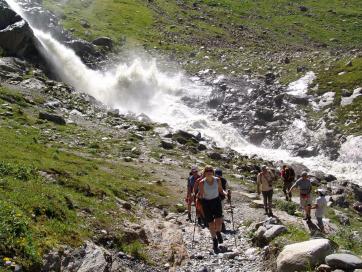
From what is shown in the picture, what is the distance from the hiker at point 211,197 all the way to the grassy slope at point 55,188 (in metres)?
2.89

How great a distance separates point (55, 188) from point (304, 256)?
9.91 metres

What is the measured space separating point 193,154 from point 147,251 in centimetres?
2278

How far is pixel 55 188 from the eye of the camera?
1830 centimetres

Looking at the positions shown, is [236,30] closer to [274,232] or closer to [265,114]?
[265,114]

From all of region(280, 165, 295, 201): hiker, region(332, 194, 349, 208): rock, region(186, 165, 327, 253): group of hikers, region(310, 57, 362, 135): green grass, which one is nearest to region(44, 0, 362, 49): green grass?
region(310, 57, 362, 135): green grass

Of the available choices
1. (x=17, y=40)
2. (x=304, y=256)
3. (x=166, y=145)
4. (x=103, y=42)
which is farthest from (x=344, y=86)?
(x=304, y=256)

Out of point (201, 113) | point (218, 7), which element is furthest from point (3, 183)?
point (218, 7)

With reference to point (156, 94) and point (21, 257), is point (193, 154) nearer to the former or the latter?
point (156, 94)

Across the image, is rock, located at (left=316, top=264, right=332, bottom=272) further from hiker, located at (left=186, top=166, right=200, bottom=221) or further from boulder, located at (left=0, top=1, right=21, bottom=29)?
boulder, located at (left=0, top=1, right=21, bottom=29)

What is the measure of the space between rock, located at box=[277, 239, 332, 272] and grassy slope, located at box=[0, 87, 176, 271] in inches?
211

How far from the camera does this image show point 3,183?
611 inches

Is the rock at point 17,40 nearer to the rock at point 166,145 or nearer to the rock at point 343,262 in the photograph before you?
the rock at point 166,145

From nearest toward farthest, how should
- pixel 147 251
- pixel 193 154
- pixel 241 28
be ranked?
pixel 147 251
pixel 193 154
pixel 241 28

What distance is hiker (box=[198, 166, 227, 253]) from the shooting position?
1508cm
